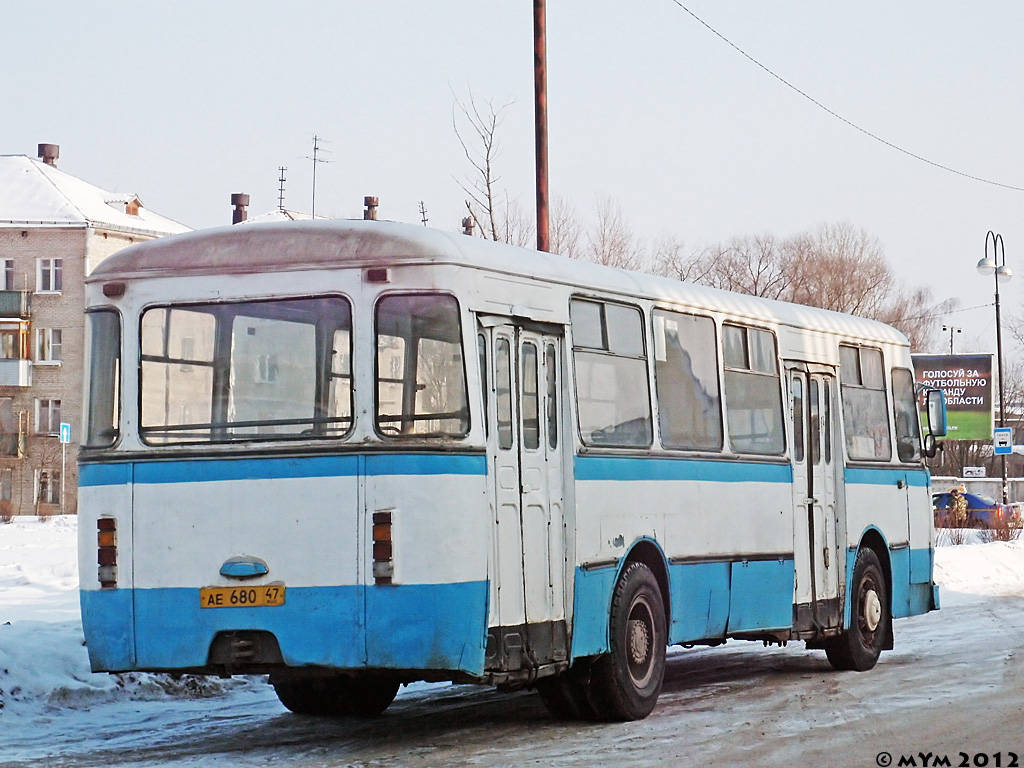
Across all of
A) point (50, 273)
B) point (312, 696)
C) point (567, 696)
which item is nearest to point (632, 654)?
point (567, 696)

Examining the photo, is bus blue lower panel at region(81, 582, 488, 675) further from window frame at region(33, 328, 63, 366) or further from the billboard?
window frame at region(33, 328, 63, 366)

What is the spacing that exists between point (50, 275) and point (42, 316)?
1796mm

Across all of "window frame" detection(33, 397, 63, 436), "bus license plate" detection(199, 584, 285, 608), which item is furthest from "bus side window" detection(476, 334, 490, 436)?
"window frame" detection(33, 397, 63, 436)

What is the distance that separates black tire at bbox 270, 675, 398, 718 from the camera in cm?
1169

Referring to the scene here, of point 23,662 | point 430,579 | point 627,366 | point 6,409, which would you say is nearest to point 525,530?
point 430,579

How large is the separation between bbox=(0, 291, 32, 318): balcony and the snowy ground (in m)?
55.3

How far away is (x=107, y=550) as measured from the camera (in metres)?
9.88

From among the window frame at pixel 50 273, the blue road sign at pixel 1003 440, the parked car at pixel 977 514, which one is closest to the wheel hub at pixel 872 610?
the parked car at pixel 977 514

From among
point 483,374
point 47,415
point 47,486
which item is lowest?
point 483,374

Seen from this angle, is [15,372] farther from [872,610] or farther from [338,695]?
[338,695]

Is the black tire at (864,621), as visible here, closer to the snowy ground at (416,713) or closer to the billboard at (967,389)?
the snowy ground at (416,713)

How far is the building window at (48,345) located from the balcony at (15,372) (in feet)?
2.00

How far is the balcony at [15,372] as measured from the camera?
7056 cm

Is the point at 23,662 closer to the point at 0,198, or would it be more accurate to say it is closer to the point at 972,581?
the point at 972,581
